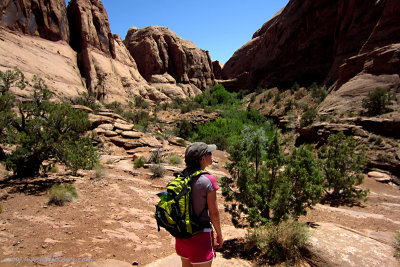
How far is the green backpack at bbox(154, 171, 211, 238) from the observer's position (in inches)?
80.4

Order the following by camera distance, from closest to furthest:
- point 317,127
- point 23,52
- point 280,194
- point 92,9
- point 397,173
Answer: point 280,194 < point 397,173 < point 317,127 < point 23,52 < point 92,9

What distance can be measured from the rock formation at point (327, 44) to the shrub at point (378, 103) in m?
3.57

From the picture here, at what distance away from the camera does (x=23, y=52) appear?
23016 mm

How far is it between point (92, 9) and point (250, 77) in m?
31.0

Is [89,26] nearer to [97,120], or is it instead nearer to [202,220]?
[97,120]

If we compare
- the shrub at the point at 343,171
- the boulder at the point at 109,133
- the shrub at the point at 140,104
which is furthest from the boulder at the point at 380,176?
the shrub at the point at 140,104

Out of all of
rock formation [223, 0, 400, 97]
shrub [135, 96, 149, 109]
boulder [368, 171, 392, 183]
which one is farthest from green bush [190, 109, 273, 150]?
boulder [368, 171, 392, 183]

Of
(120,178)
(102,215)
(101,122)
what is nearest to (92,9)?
(101,122)

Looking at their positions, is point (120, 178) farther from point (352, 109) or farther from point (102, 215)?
point (352, 109)

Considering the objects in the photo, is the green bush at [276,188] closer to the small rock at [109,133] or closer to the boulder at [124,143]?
the boulder at [124,143]

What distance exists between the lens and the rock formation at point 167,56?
50594 mm

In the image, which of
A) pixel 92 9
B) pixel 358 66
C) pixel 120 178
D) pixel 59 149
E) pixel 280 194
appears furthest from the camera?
pixel 92 9

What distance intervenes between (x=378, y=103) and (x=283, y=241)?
1644cm

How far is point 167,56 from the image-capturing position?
5350cm
